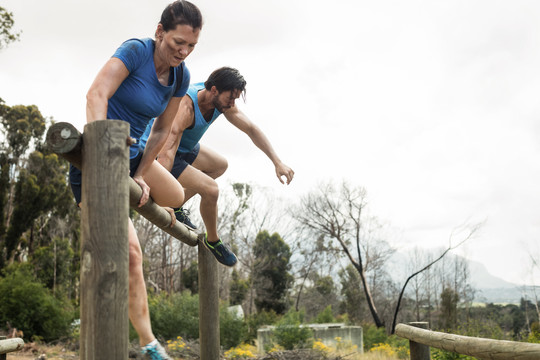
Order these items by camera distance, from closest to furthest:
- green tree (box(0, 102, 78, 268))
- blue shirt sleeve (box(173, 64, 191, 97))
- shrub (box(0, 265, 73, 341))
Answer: blue shirt sleeve (box(173, 64, 191, 97)) → shrub (box(0, 265, 73, 341)) → green tree (box(0, 102, 78, 268))

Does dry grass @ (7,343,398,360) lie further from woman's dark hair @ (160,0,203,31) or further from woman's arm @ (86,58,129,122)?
woman's dark hair @ (160,0,203,31)

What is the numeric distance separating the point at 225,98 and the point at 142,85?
46.2 inches

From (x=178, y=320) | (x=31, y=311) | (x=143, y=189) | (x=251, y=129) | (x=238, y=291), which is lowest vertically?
(x=238, y=291)

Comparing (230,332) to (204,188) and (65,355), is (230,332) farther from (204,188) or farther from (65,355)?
(204,188)

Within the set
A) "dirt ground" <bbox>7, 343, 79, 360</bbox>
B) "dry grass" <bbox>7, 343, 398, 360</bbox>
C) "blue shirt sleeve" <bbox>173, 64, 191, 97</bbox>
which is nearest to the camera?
"blue shirt sleeve" <bbox>173, 64, 191, 97</bbox>

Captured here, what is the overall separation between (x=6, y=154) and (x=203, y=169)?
1689 cm

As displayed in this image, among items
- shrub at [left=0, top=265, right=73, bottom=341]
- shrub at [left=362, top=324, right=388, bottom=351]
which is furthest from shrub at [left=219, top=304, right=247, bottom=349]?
shrub at [left=362, top=324, right=388, bottom=351]

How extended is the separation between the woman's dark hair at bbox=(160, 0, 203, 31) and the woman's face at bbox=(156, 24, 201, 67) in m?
0.02

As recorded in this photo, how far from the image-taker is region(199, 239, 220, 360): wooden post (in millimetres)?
4234

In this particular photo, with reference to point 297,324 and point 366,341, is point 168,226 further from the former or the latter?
point 366,341

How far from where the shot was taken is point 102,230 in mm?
1721

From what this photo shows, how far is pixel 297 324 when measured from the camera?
32.6ft

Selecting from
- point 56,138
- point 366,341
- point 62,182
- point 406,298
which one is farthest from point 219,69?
point 406,298

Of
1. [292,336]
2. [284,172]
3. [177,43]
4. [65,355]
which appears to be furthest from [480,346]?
[65,355]
